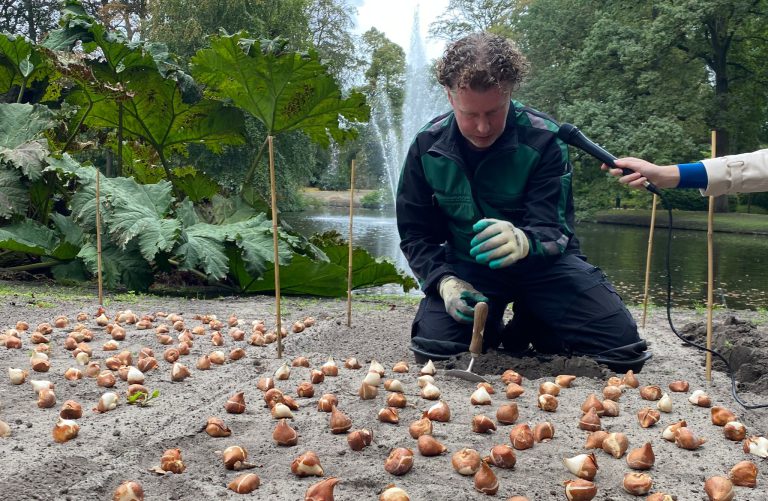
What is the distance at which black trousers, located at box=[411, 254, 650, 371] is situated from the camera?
3174mm

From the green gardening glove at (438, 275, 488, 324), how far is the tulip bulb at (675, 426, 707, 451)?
1.08m

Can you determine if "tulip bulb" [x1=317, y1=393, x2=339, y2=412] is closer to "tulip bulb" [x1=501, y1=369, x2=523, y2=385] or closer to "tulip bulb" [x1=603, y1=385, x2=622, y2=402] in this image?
"tulip bulb" [x1=501, y1=369, x2=523, y2=385]

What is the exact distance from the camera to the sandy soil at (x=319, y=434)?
1.79 m

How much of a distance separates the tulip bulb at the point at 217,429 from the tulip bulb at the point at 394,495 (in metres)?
0.65

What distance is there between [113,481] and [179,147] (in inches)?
231

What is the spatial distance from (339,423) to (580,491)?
2.48 ft

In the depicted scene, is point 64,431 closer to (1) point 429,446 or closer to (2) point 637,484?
(1) point 429,446

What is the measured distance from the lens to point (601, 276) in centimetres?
339

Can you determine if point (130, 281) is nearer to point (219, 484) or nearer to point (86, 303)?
point (86, 303)

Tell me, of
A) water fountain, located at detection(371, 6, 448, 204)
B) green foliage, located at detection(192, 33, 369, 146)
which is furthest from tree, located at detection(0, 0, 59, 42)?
green foliage, located at detection(192, 33, 369, 146)

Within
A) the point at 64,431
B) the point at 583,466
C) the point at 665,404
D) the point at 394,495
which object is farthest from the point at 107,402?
the point at 665,404

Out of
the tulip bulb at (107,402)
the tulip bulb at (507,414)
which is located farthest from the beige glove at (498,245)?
the tulip bulb at (107,402)

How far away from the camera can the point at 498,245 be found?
9.59ft

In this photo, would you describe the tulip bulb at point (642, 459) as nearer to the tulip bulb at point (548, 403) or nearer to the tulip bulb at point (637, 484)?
the tulip bulb at point (637, 484)
